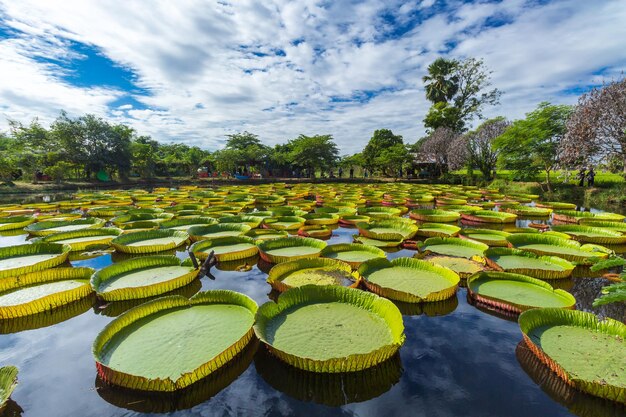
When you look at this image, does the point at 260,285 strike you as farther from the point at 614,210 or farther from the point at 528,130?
the point at 528,130

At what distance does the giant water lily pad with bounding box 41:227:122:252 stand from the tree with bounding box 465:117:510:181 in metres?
30.4

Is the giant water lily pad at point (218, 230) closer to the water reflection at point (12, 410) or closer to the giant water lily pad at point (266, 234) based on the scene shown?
the giant water lily pad at point (266, 234)

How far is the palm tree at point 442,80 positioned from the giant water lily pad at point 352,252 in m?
41.6

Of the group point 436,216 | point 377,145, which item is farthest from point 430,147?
point 436,216

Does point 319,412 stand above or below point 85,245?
below

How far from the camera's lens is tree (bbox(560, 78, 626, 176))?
15.0 meters

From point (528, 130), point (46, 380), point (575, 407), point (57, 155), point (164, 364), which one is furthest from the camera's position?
point (57, 155)

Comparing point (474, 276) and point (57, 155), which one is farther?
point (57, 155)

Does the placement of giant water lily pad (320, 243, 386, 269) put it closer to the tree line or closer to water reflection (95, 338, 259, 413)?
water reflection (95, 338, 259, 413)

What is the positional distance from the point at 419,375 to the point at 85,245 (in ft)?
27.2

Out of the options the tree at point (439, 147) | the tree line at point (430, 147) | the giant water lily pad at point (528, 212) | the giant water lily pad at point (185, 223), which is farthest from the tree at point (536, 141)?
the giant water lily pad at point (185, 223)

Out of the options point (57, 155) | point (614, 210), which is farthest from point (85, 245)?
point (57, 155)

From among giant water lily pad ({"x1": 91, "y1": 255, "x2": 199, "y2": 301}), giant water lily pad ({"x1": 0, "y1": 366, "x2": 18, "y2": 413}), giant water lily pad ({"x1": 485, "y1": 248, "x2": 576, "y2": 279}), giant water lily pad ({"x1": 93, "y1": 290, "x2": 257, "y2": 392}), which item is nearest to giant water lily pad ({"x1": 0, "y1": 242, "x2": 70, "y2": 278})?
giant water lily pad ({"x1": 91, "y1": 255, "x2": 199, "y2": 301})

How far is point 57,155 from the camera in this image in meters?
28.7
